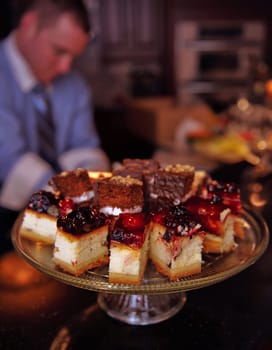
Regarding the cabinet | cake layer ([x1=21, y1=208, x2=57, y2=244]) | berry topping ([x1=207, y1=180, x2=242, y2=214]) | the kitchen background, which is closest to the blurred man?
cake layer ([x1=21, y1=208, x2=57, y2=244])

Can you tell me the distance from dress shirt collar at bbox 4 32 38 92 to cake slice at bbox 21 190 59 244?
1.28 metres

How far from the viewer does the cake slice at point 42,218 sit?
3.54 feet

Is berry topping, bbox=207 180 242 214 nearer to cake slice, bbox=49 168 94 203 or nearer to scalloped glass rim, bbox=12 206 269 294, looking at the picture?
scalloped glass rim, bbox=12 206 269 294

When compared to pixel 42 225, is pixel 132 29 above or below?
below

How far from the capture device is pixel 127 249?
0.91 meters

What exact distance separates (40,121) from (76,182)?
1345 millimetres

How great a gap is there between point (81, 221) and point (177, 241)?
0.20 m

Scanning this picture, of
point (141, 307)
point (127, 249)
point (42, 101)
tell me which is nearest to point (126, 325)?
point (141, 307)

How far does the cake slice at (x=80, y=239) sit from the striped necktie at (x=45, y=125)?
1.47 meters

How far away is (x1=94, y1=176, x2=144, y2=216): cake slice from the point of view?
39.6 inches

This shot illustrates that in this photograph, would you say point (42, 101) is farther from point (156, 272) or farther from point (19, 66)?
point (156, 272)

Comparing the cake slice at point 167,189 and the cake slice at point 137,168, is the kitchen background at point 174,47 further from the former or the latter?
the cake slice at point 167,189

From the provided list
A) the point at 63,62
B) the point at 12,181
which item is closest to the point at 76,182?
the point at 12,181

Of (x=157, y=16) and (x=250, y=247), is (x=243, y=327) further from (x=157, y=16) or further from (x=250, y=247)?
(x=157, y=16)
